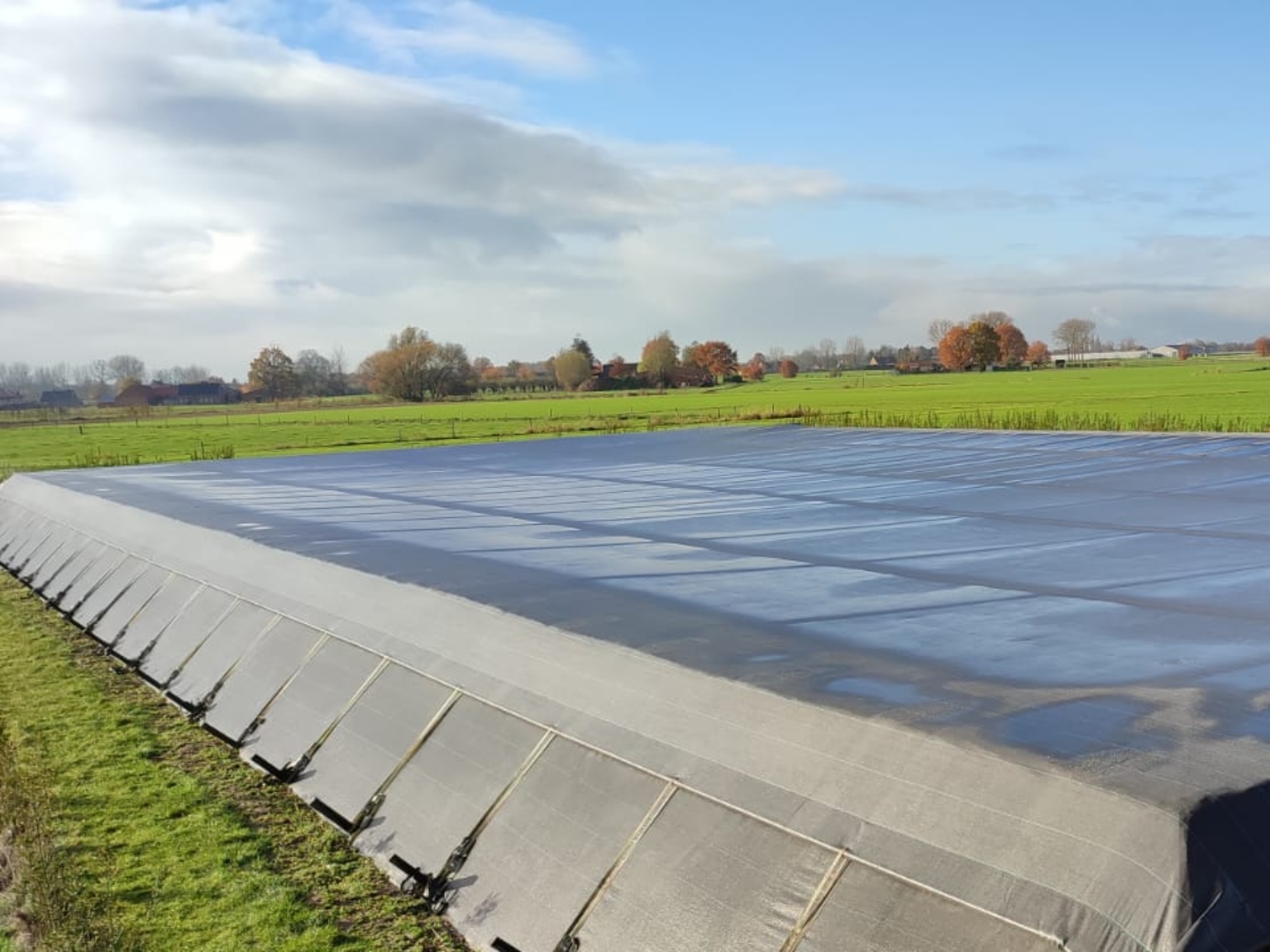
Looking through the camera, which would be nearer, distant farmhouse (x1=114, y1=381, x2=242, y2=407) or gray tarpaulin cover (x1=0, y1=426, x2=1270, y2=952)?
gray tarpaulin cover (x1=0, y1=426, x2=1270, y2=952)

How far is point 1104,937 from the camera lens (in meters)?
3.08

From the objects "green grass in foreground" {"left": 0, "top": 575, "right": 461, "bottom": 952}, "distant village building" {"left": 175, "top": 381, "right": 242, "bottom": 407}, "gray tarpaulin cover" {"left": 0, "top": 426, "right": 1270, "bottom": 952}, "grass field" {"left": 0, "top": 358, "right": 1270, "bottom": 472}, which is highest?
"distant village building" {"left": 175, "top": 381, "right": 242, "bottom": 407}

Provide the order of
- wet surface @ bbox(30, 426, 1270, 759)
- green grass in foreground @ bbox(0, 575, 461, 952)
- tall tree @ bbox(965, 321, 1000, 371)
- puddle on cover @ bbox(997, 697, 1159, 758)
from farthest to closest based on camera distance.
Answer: tall tree @ bbox(965, 321, 1000, 371)
green grass in foreground @ bbox(0, 575, 461, 952)
wet surface @ bbox(30, 426, 1270, 759)
puddle on cover @ bbox(997, 697, 1159, 758)

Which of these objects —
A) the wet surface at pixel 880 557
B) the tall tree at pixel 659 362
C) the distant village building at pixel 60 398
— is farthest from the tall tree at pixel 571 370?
the wet surface at pixel 880 557

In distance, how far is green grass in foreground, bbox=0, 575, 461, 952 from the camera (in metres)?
5.21

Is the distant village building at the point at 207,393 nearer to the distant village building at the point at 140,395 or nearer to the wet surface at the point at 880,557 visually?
the distant village building at the point at 140,395

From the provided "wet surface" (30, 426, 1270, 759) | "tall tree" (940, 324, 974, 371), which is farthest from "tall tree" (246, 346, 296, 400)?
"wet surface" (30, 426, 1270, 759)

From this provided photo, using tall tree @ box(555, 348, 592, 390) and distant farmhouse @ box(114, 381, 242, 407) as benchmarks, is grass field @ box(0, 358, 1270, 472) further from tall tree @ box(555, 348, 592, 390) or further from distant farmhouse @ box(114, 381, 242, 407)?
distant farmhouse @ box(114, 381, 242, 407)

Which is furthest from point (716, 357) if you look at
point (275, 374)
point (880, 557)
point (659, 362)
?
point (880, 557)

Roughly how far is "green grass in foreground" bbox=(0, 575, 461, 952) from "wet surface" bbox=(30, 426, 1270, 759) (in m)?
1.75

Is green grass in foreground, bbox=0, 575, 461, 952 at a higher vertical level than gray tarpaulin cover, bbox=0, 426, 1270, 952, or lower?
lower

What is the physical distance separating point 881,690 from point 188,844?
415 centimetres

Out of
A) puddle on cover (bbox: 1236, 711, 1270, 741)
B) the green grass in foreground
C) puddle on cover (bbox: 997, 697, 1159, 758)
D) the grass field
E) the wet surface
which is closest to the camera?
puddle on cover (bbox: 997, 697, 1159, 758)

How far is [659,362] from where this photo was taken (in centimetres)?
11012
